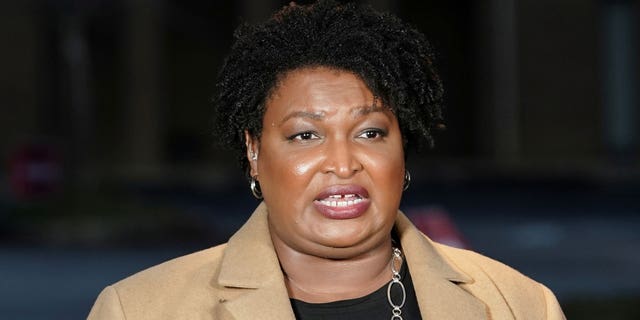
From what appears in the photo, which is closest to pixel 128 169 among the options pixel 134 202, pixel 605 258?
pixel 134 202

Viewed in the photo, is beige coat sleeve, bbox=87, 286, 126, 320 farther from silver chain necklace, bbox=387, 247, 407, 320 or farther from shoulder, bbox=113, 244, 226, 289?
silver chain necklace, bbox=387, 247, 407, 320

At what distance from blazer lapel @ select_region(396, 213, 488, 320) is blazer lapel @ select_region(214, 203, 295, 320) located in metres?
0.35

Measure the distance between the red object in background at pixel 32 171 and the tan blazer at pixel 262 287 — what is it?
546 inches

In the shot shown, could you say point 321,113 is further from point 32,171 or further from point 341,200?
point 32,171

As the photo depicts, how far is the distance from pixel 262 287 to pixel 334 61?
560mm

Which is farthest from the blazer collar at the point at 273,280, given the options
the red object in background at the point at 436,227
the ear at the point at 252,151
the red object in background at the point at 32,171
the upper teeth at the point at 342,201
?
the red object in background at the point at 32,171

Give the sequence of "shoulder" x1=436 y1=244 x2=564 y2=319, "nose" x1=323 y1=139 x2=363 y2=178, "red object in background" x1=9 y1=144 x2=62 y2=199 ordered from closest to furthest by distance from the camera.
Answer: "nose" x1=323 y1=139 x2=363 y2=178, "shoulder" x1=436 y1=244 x2=564 y2=319, "red object in background" x1=9 y1=144 x2=62 y2=199

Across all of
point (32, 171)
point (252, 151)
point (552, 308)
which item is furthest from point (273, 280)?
point (32, 171)

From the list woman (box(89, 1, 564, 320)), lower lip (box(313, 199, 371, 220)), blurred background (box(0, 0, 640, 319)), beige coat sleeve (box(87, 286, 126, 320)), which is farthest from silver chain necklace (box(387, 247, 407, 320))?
blurred background (box(0, 0, 640, 319))

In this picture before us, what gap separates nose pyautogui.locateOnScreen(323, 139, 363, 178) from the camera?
3504 millimetres

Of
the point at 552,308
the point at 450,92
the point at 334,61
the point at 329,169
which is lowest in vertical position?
the point at 450,92

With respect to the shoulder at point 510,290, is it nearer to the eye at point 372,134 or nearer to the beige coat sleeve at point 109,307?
the eye at point 372,134

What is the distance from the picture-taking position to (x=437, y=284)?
3703 mm

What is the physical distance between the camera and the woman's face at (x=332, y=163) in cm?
353
